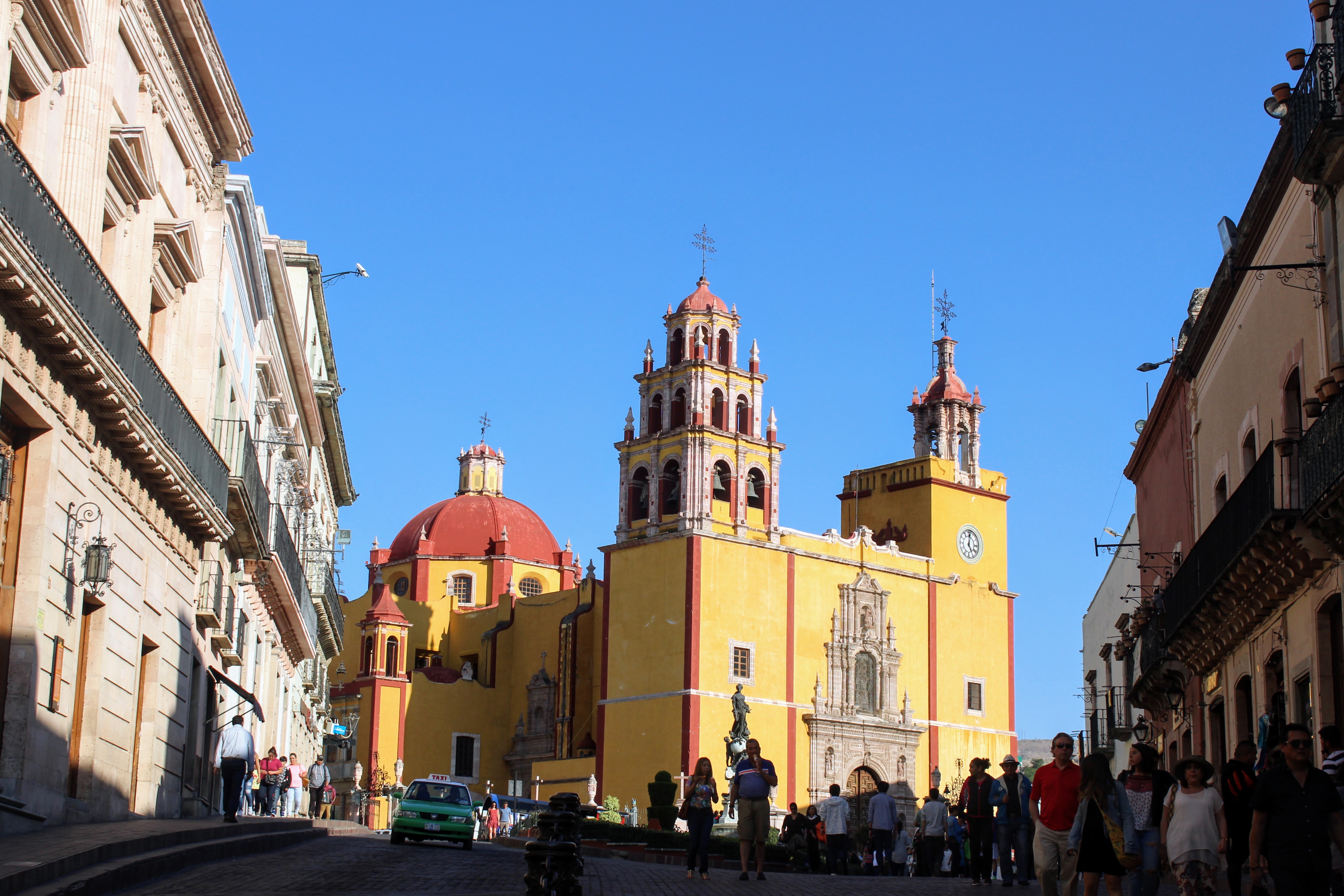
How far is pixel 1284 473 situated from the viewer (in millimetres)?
16203

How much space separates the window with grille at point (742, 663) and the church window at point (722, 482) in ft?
15.9

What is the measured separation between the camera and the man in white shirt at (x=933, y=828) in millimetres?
22016

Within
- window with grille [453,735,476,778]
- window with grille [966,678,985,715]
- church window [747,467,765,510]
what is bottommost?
window with grille [453,735,476,778]

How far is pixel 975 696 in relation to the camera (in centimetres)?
5875

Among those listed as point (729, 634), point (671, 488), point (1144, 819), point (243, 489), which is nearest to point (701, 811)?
point (1144, 819)

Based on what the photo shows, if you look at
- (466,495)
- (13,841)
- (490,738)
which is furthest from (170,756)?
(466,495)

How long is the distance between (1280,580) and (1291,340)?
7.91 ft

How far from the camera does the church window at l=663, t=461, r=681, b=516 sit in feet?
179

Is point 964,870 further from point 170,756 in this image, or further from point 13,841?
point 13,841

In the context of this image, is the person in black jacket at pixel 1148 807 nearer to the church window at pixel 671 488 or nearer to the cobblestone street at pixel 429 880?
the cobblestone street at pixel 429 880

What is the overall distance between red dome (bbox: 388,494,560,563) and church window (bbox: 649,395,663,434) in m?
17.0

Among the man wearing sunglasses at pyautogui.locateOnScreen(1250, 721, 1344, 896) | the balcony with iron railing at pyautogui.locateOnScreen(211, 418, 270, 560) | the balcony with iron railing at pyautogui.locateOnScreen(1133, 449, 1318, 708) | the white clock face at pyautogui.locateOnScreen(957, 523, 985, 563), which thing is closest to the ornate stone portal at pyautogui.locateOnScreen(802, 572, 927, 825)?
the white clock face at pyautogui.locateOnScreen(957, 523, 985, 563)

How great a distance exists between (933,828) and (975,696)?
1480 inches

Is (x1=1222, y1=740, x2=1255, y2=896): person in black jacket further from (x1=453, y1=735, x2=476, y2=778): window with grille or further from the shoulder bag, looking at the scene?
(x1=453, y1=735, x2=476, y2=778): window with grille
